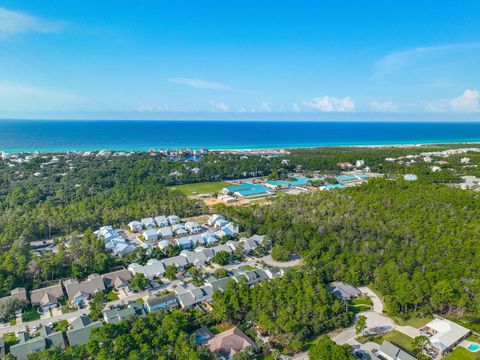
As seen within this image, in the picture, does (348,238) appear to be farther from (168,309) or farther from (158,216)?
(158,216)

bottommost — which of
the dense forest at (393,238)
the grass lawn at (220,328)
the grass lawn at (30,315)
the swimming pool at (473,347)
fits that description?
the grass lawn at (30,315)

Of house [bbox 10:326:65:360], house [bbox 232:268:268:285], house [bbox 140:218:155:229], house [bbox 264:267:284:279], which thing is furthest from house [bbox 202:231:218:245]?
house [bbox 10:326:65:360]

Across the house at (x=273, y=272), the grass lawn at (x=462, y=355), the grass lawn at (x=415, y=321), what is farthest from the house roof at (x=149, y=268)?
the grass lawn at (x=462, y=355)

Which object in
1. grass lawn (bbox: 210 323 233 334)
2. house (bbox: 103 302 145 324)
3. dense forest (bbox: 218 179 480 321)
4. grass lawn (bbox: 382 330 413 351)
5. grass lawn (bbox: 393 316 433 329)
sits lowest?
grass lawn (bbox: 210 323 233 334)

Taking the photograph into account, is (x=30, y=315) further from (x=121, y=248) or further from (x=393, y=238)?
(x=393, y=238)

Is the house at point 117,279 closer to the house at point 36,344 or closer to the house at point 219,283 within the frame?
the house at point 36,344

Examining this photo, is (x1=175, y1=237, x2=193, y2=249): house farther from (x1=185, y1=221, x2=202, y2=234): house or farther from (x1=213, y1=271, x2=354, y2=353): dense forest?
(x1=213, y1=271, x2=354, y2=353): dense forest
